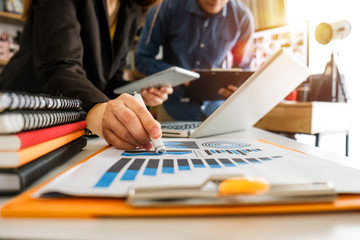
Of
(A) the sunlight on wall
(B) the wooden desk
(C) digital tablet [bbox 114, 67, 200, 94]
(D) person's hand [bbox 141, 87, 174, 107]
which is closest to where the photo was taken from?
(C) digital tablet [bbox 114, 67, 200, 94]

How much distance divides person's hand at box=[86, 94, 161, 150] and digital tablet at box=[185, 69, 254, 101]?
0.61 m

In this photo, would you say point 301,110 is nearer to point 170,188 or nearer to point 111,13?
point 111,13

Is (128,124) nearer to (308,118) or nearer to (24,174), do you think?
(24,174)

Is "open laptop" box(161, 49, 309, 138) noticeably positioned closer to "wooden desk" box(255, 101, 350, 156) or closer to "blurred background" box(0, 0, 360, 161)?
"wooden desk" box(255, 101, 350, 156)

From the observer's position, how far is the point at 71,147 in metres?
0.40

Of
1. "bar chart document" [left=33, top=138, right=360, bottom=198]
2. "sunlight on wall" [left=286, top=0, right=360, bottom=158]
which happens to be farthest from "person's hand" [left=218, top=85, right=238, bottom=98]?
"sunlight on wall" [left=286, top=0, right=360, bottom=158]

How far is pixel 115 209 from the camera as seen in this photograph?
0.64 feet

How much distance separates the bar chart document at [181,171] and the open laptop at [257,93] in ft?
0.48

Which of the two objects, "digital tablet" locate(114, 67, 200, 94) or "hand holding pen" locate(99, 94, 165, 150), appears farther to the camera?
"digital tablet" locate(114, 67, 200, 94)

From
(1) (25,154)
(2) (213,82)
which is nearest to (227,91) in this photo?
(2) (213,82)

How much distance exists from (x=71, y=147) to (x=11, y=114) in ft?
0.57

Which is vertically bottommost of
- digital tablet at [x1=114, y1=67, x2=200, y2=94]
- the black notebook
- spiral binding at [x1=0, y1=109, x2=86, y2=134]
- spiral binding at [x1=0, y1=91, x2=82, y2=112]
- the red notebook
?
the black notebook

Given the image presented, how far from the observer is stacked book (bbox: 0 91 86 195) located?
235 mm

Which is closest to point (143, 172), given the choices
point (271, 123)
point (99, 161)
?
point (99, 161)
